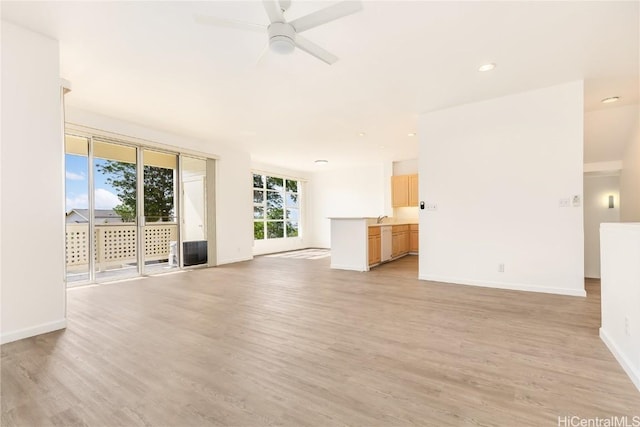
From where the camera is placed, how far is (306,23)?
7.41 feet

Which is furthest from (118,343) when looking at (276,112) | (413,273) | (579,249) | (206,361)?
(579,249)

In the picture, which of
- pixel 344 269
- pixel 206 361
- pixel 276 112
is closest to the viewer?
pixel 206 361

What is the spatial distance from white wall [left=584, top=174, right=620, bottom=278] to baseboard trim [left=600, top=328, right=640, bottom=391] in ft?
10.9

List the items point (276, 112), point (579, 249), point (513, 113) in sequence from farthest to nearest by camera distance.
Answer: point (276, 112) < point (513, 113) < point (579, 249)

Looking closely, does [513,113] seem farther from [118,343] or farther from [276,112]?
[118,343]

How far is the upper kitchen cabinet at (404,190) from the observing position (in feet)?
28.2

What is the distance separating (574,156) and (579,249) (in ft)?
3.94

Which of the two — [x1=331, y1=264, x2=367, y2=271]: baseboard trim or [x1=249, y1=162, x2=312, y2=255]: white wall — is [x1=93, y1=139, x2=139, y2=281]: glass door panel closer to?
[x1=249, y1=162, x2=312, y2=255]: white wall

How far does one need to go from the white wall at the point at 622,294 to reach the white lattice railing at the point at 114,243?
6572mm

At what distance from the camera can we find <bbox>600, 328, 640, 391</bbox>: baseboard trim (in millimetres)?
1782

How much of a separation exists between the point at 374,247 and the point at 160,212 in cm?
444

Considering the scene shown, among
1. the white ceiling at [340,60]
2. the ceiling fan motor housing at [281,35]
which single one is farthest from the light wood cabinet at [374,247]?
the ceiling fan motor housing at [281,35]

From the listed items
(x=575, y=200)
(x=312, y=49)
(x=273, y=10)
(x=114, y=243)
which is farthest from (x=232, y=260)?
(x=575, y=200)

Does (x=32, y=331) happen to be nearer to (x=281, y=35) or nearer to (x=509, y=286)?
(x=281, y=35)
